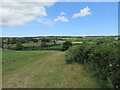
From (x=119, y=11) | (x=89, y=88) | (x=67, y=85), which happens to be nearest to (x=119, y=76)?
(x=89, y=88)

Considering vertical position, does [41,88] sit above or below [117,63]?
below

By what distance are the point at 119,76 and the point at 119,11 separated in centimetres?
336

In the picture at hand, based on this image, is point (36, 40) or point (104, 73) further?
point (36, 40)

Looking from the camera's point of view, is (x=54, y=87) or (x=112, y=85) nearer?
(x=112, y=85)

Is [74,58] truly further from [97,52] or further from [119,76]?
[119,76]

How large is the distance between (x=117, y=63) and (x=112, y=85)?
83cm

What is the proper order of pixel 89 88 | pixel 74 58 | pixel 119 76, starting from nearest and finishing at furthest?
pixel 119 76 → pixel 89 88 → pixel 74 58

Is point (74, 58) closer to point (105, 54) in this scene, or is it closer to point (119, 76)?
point (105, 54)

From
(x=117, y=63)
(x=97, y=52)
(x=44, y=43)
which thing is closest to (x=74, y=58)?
(x=97, y=52)

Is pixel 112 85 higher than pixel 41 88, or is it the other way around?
pixel 112 85

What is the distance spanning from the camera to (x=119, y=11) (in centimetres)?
738

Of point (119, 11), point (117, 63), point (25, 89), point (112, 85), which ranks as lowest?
point (25, 89)

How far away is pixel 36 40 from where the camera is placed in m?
A: 74.7

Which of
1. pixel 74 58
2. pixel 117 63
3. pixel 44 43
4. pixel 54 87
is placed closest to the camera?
pixel 117 63
